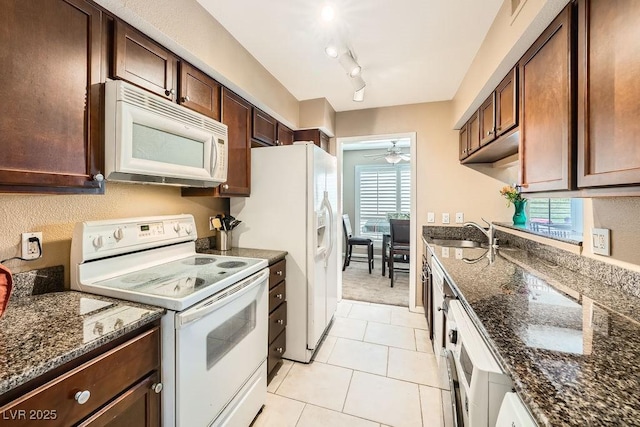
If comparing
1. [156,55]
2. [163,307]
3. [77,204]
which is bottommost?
[163,307]

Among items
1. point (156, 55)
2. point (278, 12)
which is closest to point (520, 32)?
point (278, 12)

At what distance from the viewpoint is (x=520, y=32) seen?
4.43 ft

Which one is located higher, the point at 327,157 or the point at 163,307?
the point at 327,157

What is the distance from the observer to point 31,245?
117 cm

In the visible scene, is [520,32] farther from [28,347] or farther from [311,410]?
[311,410]

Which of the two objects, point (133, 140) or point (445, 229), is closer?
point (133, 140)

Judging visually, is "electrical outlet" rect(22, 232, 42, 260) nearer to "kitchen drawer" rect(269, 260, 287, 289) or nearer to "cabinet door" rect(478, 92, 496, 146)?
"kitchen drawer" rect(269, 260, 287, 289)

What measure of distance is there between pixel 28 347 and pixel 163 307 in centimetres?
38

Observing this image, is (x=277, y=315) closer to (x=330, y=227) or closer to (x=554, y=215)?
(x=330, y=227)

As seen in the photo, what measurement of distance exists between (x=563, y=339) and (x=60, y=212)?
2.05m

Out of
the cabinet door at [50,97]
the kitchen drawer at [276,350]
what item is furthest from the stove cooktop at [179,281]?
the kitchen drawer at [276,350]

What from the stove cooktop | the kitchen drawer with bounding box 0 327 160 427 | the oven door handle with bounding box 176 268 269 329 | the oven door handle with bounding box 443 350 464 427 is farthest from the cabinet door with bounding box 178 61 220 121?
the oven door handle with bounding box 443 350 464 427

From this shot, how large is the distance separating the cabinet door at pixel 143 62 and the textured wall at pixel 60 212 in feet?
1.99

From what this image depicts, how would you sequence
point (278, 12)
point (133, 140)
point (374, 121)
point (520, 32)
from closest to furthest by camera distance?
point (133, 140) < point (520, 32) < point (278, 12) < point (374, 121)
